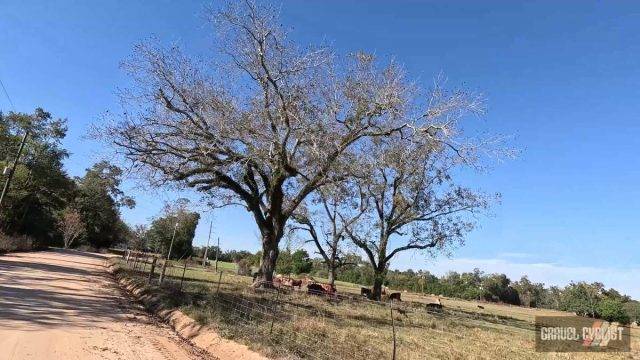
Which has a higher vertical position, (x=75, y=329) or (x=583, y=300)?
(x=583, y=300)

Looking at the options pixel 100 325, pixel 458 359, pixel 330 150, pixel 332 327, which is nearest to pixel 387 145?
pixel 330 150

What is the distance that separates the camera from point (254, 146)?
61.4 ft

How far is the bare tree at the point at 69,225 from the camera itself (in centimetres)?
6751

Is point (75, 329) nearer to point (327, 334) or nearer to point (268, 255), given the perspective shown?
point (327, 334)

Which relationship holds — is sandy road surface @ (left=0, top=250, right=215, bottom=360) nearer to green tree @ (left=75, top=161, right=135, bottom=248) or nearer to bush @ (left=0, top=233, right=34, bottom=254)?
bush @ (left=0, top=233, right=34, bottom=254)

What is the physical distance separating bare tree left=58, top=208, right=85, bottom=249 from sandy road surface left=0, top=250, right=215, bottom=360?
58.1m

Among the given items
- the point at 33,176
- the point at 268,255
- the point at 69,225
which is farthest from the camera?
the point at 69,225

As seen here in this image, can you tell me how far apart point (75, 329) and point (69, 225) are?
218 feet

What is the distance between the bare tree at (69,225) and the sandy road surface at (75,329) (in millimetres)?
58115

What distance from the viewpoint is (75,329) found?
9367 millimetres

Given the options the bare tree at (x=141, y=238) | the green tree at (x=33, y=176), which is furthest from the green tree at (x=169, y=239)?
the green tree at (x=33, y=176)

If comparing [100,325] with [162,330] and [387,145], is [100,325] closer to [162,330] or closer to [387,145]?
[162,330]

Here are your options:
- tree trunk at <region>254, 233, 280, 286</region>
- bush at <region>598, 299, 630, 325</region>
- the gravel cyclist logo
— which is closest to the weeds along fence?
the gravel cyclist logo

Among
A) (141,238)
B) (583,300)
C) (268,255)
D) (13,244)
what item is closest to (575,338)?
(268,255)
